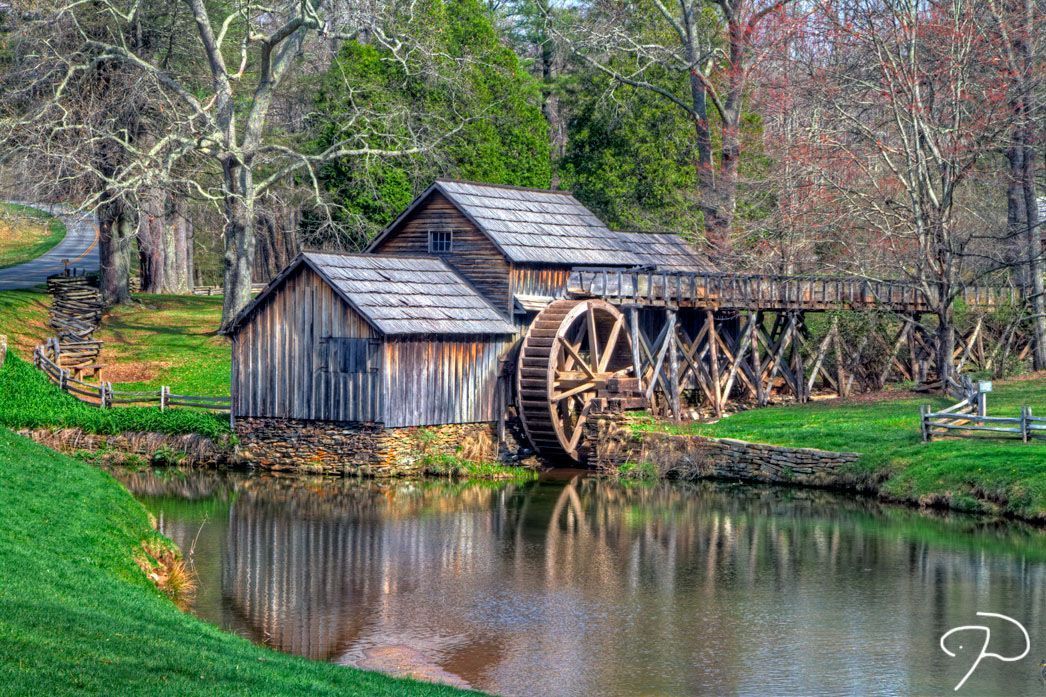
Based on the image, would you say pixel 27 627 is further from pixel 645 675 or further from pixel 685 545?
pixel 685 545

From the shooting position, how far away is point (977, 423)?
2773cm

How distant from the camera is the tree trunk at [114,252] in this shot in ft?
144

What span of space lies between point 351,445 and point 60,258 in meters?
37.5

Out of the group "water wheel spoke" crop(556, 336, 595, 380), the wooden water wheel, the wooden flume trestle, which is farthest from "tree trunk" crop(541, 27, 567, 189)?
"water wheel spoke" crop(556, 336, 595, 380)

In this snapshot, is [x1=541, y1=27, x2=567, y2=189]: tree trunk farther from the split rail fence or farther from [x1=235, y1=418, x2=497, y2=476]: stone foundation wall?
[x1=235, y1=418, x2=497, y2=476]: stone foundation wall

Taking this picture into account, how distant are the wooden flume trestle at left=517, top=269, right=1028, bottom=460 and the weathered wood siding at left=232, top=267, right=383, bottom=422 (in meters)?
3.93

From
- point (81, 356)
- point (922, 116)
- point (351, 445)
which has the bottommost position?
point (351, 445)

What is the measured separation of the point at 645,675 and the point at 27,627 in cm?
618

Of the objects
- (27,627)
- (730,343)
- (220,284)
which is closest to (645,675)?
(27,627)

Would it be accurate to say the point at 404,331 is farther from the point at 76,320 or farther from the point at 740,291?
the point at 76,320

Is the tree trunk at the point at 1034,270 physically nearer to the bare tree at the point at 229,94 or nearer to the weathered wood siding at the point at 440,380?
the weathered wood siding at the point at 440,380

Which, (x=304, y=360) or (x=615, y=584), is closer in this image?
(x=615, y=584)

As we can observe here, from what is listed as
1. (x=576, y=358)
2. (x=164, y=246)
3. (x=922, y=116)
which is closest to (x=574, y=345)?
(x=576, y=358)

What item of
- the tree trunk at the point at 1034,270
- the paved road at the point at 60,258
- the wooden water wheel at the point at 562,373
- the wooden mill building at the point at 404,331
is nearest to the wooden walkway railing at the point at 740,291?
the wooden water wheel at the point at 562,373
